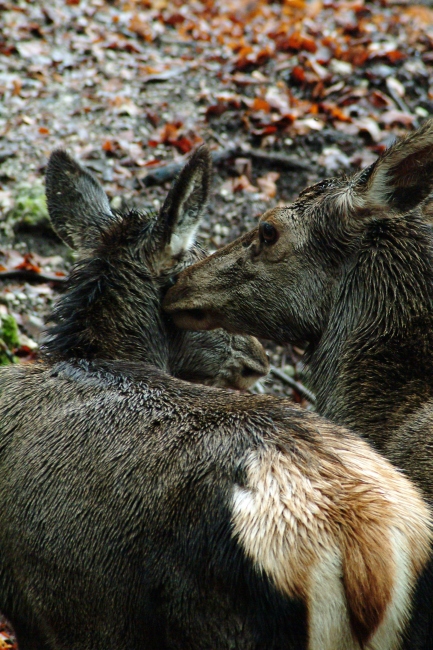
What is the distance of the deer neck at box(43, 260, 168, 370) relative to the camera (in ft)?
16.3

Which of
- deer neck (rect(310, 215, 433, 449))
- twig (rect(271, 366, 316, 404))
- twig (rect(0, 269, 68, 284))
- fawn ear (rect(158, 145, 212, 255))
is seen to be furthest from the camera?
twig (rect(0, 269, 68, 284))

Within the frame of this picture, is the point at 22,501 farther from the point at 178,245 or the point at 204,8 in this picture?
the point at 204,8

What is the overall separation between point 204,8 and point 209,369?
30.0 ft

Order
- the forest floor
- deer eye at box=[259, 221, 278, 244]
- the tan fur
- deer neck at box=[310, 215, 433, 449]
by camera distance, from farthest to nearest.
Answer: the forest floor
deer eye at box=[259, 221, 278, 244]
deer neck at box=[310, 215, 433, 449]
the tan fur

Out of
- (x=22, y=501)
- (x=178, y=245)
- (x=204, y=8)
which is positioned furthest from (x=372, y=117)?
(x=22, y=501)

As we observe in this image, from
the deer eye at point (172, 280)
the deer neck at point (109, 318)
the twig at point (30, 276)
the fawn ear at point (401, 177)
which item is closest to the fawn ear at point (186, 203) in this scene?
the deer eye at point (172, 280)

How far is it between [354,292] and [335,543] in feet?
7.31

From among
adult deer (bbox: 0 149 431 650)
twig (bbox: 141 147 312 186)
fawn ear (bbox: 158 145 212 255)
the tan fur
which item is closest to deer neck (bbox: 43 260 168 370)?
adult deer (bbox: 0 149 431 650)

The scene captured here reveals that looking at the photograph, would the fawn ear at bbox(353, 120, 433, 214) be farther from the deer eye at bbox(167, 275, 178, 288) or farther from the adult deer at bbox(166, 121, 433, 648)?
the deer eye at bbox(167, 275, 178, 288)

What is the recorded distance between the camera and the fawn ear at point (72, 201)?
19.0 ft

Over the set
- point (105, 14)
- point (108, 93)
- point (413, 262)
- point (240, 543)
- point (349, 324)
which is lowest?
point (240, 543)

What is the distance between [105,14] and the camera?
12.3 m

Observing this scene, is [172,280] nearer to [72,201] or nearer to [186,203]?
[186,203]

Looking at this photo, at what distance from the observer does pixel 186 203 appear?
17.9ft
